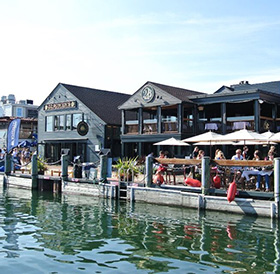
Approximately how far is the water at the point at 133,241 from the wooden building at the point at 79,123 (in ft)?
54.1

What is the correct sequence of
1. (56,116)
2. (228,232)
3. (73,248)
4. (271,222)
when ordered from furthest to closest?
1. (56,116)
2. (271,222)
3. (228,232)
4. (73,248)

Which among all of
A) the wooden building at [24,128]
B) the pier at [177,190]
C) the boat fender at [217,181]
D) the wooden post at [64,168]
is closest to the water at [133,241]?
the pier at [177,190]

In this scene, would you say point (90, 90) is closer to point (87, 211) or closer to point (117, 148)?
point (117, 148)

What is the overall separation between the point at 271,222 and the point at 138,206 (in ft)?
18.3

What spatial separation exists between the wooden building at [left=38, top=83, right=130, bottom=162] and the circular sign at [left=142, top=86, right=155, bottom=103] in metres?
4.88

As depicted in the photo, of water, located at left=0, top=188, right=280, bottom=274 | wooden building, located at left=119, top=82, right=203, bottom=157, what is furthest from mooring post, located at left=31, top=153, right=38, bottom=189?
wooden building, located at left=119, top=82, right=203, bottom=157

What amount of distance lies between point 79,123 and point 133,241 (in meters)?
23.5

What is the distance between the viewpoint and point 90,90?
36.9m

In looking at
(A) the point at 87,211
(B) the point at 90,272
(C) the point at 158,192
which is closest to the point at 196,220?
(C) the point at 158,192

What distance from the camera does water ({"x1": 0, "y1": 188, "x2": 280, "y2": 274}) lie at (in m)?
8.34

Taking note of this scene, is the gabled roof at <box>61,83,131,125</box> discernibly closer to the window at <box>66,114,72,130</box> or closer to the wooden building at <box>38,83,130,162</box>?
the wooden building at <box>38,83,130,162</box>

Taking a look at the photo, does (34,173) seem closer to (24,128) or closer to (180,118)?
(180,118)

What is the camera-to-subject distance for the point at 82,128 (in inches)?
1298

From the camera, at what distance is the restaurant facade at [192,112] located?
24.2 meters
